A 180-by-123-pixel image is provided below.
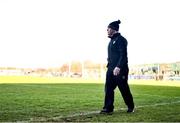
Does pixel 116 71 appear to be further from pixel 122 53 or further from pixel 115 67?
pixel 122 53

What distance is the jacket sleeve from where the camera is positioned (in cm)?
787

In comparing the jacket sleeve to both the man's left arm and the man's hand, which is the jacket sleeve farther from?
the man's hand

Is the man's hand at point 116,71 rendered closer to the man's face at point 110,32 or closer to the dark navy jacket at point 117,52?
the dark navy jacket at point 117,52

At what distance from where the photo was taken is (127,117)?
7211 mm

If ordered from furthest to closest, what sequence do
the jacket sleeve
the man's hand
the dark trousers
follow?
the dark trousers → the jacket sleeve → the man's hand

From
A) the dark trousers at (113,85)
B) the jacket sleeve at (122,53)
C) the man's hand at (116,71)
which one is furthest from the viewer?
the dark trousers at (113,85)

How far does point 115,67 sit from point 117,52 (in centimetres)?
30

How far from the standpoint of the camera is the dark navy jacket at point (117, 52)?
26.0 ft

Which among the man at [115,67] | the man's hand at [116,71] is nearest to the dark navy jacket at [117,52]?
the man at [115,67]

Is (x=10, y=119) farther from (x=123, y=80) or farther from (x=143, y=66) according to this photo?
(x=143, y=66)

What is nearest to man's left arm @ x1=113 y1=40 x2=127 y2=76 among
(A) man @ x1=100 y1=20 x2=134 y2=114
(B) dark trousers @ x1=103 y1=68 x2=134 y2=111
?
(A) man @ x1=100 y1=20 x2=134 y2=114

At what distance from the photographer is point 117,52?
808 cm

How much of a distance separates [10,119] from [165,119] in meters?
2.39

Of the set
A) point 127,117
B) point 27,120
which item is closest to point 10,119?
point 27,120
